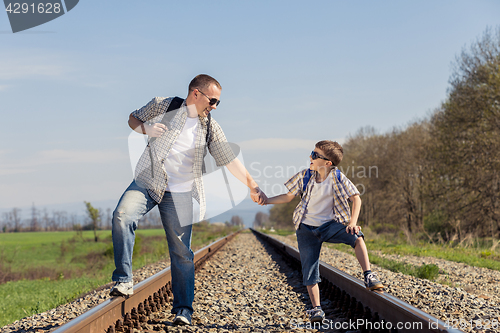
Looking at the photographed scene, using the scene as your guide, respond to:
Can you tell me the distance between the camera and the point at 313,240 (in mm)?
3637

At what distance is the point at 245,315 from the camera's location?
402 cm

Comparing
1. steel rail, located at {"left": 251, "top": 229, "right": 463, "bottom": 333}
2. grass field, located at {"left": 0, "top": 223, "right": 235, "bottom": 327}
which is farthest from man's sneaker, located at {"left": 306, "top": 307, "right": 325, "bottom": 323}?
grass field, located at {"left": 0, "top": 223, "right": 235, "bottom": 327}

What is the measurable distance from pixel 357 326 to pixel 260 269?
4912 millimetres

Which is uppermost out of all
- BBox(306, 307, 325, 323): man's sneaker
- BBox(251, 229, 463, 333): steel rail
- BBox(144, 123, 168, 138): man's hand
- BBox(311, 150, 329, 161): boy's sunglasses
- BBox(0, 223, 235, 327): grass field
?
BBox(144, 123, 168, 138): man's hand

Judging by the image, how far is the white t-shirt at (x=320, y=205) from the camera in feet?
11.7

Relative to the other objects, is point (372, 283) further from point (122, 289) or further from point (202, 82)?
point (202, 82)

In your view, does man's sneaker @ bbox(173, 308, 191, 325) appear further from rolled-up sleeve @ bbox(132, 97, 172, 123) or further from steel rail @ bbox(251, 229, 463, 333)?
rolled-up sleeve @ bbox(132, 97, 172, 123)

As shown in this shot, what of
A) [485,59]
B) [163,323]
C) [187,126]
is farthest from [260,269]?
[485,59]

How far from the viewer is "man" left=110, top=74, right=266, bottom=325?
3.29m

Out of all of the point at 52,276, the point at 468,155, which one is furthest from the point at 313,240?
the point at 52,276

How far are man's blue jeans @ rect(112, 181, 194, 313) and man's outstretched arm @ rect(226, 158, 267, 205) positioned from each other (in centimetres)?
52

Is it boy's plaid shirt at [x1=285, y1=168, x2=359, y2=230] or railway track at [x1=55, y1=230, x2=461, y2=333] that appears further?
boy's plaid shirt at [x1=285, y1=168, x2=359, y2=230]

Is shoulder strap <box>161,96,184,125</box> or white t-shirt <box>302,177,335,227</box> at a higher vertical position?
shoulder strap <box>161,96,184,125</box>

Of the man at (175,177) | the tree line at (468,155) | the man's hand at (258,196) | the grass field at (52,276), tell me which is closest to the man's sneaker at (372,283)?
the man's hand at (258,196)
